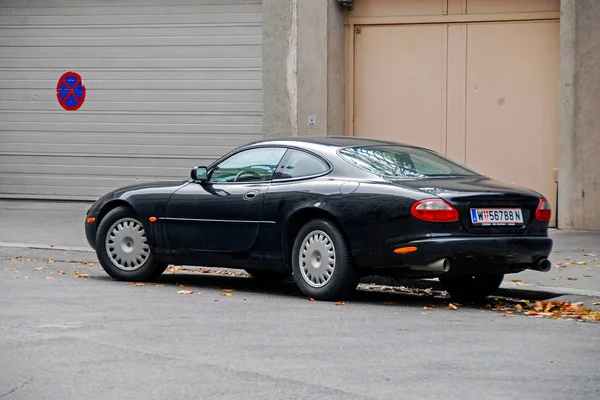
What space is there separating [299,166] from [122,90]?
956cm

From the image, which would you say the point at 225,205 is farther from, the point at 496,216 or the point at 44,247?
the point at 44,247

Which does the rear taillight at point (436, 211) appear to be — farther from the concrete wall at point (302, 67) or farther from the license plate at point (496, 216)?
A: the concrete wall at point (302, 67)

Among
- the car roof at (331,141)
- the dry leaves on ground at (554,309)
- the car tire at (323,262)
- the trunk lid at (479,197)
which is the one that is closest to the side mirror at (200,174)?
the car roof at (331,141)

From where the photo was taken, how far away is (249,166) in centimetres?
1106

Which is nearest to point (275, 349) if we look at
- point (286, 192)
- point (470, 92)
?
point (286, 192)

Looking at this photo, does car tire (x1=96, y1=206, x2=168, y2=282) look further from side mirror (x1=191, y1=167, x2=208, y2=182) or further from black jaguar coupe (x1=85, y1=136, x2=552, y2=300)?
side mirror (x1=191, y1=167, x2=208, y2=182)

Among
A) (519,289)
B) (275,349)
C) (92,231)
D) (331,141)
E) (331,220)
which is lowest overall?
(519,289)

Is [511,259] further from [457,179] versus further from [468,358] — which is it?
[468,358]

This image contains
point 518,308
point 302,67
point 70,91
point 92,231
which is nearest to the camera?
point 518,308

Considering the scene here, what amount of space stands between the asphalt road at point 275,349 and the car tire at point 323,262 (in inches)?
7.7

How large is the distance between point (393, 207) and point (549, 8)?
27.7 feet

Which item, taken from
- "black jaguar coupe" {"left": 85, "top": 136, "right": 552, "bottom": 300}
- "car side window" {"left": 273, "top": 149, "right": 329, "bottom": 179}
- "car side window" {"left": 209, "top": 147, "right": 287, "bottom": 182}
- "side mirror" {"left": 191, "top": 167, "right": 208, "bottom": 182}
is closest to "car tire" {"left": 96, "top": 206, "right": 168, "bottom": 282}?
"black jaguar coupe" {"left": 85, "top": 136, "right": 552, "bottom": 300}

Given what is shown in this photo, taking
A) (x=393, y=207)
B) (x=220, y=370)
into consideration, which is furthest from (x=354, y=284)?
(x=220, y=370)

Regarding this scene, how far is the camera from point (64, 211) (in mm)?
19719
